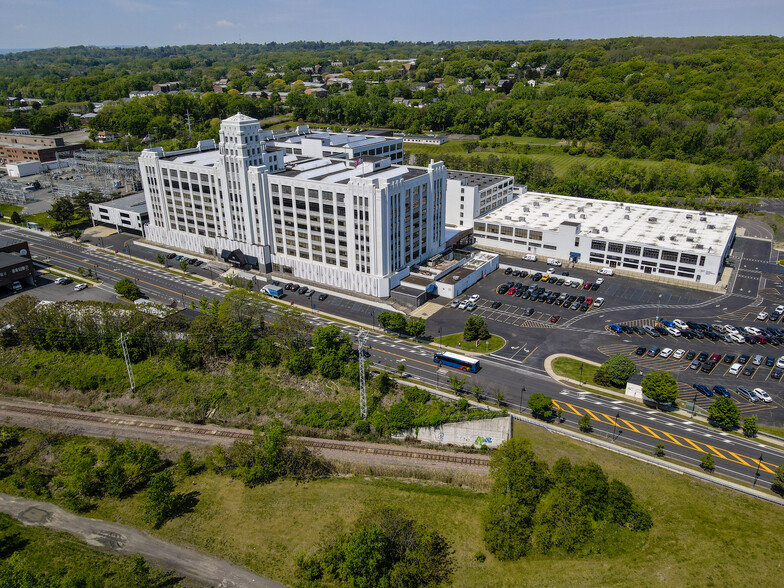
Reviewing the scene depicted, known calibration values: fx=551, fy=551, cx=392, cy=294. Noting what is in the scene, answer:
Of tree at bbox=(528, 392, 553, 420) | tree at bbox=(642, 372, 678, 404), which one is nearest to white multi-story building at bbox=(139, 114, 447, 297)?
tree at bbox=(528, 392, 553, 420)

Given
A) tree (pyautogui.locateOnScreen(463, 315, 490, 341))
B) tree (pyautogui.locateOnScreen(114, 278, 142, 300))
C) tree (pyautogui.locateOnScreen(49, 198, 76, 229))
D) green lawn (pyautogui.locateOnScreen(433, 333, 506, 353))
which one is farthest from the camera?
tree (pyautogui.locateOnScreen(49, 198, 76, 229))

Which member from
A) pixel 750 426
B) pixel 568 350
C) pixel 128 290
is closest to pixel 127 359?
pixel 128 290

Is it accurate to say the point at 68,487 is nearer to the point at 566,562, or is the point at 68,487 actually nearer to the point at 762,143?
the point at 566,562

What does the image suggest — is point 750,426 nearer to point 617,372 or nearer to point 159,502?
point 617,372

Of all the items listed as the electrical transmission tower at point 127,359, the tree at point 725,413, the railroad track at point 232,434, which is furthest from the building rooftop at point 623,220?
the electrical transmission tower at point 127,359

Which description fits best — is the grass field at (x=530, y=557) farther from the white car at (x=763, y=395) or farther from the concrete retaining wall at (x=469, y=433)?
the white car at (x=763, y=395)

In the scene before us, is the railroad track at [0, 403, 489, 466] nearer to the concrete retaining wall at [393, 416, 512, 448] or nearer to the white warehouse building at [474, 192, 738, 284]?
the concrete retaining wall at [393, 416, 512, 448]
